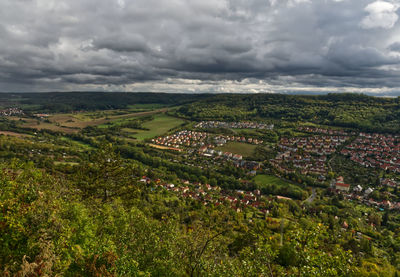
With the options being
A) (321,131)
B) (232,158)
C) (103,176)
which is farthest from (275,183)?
(321,131)

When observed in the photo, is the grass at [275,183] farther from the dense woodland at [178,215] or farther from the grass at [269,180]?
the dense woodland at [178,215]

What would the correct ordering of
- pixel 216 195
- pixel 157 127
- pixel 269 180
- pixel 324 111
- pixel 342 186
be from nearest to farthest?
Answer: 1. pixel 216 195
2. pixel 342 186
3. pixel 269 180
4. pixel 157 127
5. pixel 324 111

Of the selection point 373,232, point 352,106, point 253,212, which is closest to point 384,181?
point 373,232

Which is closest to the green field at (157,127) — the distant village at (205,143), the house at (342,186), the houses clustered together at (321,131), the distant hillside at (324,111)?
the distant village at (205,143)

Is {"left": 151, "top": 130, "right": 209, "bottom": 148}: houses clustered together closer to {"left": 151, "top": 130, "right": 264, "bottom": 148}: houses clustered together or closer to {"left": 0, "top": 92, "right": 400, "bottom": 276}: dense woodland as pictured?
{"left": 151, "top": 130, "right": 264, "bottom": 148}: houses clustered together

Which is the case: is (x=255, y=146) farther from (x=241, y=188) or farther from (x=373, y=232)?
(x=373, y=232)

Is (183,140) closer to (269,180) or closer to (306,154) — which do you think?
(269,180)
